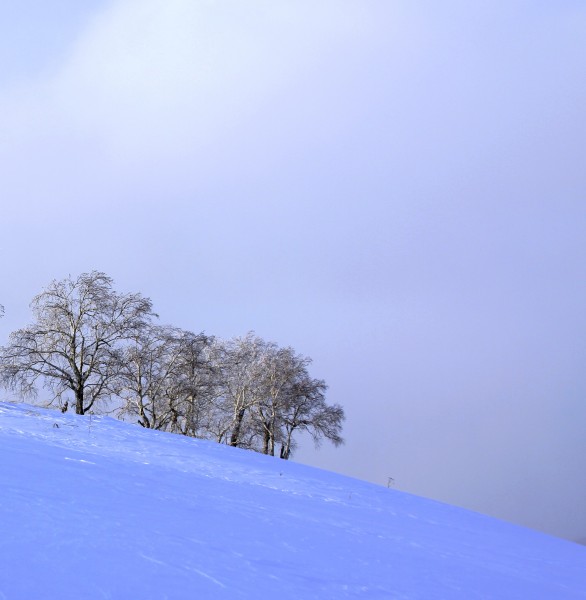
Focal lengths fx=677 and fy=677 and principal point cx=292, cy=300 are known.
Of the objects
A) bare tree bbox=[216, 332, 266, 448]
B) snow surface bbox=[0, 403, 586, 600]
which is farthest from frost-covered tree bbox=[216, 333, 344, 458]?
snow surface bbox=[0, 403, 586, 600]

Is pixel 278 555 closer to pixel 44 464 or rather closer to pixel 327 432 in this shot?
pixel 44 464

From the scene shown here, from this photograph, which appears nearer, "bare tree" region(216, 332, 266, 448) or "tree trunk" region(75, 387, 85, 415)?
"tree trunk" region(75, 387, 85, 415)

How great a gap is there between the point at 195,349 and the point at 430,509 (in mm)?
27394

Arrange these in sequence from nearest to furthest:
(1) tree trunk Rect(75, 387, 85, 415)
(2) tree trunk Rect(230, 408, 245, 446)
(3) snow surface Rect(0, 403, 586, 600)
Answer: (3) snow surface Rect(0, 403, 586, 600)
(1) tree trunk Rect(75, 387, 85, 415)
(2) tree trunk Rect(230, 408, 245, 446)

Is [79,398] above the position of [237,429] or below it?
below

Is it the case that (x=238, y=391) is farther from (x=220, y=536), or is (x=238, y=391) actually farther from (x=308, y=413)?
(x=220, y=536)

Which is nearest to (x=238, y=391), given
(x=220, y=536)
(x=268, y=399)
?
(x=268, y=399)

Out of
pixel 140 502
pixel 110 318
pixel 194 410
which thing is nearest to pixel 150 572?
pixel 140 502

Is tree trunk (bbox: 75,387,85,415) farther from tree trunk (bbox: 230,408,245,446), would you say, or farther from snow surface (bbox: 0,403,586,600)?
snow surface (bbox: 0,403,586,600)

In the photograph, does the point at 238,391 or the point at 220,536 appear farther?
the point at 238,391

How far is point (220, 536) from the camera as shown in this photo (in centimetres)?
716

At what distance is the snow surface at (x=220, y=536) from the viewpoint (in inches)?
218

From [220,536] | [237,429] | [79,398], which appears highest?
[237,429]

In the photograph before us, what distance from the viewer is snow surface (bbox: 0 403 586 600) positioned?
554 cm
